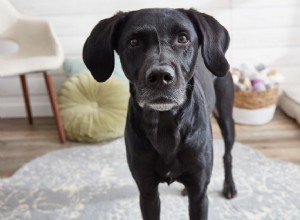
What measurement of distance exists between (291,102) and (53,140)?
195 centimetres

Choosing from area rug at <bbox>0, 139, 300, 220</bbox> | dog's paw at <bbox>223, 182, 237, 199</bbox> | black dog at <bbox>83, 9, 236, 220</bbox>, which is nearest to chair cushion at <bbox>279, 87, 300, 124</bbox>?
area rug at <bbox>0, 139, 300, 220</bbox>

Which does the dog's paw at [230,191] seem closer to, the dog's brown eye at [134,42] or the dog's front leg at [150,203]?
the dog's front leg at [150,203]

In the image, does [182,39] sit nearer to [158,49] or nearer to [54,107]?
[158,49]

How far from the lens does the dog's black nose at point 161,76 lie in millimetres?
1028

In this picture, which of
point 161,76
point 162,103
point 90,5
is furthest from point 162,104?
point 90,5

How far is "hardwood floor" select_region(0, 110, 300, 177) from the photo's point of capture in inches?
96.0

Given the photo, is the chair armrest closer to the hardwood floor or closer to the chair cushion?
the hardwood floor

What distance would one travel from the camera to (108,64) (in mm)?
1252

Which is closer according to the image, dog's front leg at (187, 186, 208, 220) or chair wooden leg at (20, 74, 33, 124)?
dog's front leg at (187, 186, 208, 220)

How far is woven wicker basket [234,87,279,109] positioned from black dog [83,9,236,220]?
1414 millimetres

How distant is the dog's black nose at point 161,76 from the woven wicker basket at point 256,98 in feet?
6.21

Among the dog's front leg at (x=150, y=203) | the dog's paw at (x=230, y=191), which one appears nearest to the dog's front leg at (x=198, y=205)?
the dog's front leg at (x=150, y=203)

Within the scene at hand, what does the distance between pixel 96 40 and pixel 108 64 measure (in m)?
0.09

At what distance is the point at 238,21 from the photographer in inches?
122
